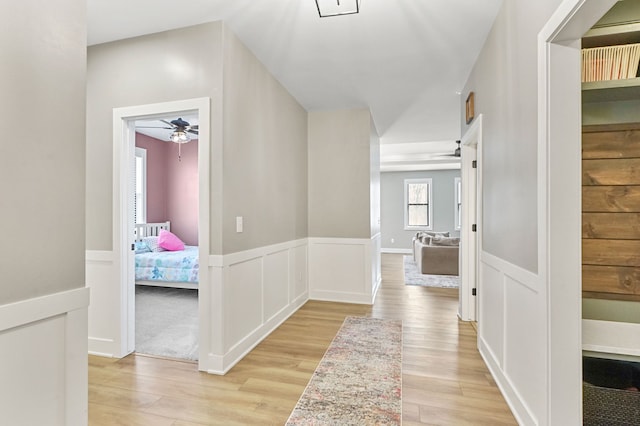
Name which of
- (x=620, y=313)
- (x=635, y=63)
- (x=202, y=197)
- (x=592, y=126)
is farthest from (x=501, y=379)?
(x=202, y=197)

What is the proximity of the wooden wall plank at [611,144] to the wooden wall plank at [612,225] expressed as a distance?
1.04 ft

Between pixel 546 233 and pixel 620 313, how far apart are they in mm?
644

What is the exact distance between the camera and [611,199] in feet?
5.42

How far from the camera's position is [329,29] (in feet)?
8.20

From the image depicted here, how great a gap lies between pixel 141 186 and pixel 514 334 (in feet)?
20.4

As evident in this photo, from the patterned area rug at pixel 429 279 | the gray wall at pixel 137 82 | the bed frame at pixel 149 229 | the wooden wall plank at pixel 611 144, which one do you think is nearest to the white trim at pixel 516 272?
the wooden wall plank at pixel 611 144

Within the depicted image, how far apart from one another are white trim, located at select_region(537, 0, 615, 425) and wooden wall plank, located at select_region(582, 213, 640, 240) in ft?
1.00

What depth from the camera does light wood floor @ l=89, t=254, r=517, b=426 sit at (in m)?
1.86

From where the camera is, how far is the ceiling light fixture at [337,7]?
6.68ft

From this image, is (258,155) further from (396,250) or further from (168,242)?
(396,250)

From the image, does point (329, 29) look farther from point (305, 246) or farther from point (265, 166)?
point (305, 246)

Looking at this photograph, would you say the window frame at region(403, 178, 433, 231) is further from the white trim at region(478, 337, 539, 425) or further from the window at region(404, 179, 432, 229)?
the white trim at region(478, 337, 539, 425)

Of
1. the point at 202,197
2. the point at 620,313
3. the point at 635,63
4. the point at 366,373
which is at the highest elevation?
the point at 635,63

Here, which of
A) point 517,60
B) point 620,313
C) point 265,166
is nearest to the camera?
point 620,313
